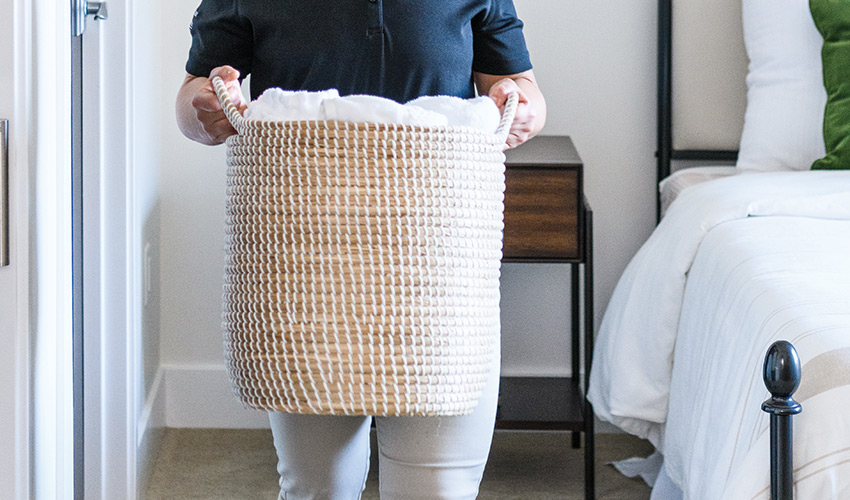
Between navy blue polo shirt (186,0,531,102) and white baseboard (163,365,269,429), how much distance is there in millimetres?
1487

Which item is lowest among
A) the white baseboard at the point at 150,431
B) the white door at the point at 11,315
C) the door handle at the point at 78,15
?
the white baseboard at the point at 150,431

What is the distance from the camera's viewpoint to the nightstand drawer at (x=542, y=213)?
1.97 meters

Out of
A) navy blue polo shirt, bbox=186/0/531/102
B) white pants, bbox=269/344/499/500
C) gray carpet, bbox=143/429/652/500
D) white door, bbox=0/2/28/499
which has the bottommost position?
gray carpet, bbox=143/429/652/500

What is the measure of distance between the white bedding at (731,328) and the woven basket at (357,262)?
1.35 feet

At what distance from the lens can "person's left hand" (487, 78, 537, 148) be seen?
3.26 feet

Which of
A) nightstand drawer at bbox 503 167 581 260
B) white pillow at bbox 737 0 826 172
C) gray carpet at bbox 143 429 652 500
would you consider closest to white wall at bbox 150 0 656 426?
gray carpet at bbox 143 429 652 500

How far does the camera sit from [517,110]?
3.33 ft

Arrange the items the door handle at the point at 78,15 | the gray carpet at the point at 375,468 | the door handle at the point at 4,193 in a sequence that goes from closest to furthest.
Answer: the door handle at the point at 4,193 < the door handle at the point at 78,15 < the gray carpet at the point at 375,468

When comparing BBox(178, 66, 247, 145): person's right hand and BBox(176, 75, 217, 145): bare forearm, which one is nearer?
BBox(178, 66, 247, 145): person's right hand

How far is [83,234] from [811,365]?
121 centimetres

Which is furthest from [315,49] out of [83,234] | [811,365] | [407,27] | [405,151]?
[83,234]

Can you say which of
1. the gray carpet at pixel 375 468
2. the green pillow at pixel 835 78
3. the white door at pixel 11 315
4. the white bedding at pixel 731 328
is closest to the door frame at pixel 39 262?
the white door at pixel 11 315

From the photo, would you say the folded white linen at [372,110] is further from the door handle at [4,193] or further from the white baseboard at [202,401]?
the white baseboard at [202,401]

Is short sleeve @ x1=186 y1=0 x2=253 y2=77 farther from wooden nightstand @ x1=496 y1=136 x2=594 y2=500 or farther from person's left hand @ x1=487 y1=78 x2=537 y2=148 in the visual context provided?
wooden nightstand @ x1=496 y1=136 x2=594 y2=500
